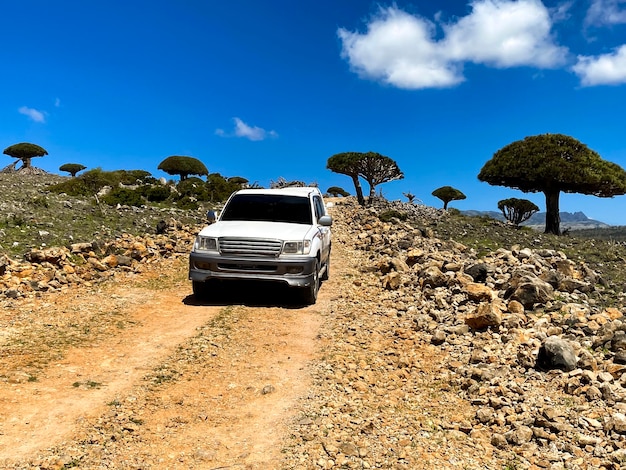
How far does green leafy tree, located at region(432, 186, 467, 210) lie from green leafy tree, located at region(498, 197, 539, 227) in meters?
16.5

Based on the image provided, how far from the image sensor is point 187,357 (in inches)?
A: 263

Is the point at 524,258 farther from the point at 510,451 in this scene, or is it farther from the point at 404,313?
the point at 510,451

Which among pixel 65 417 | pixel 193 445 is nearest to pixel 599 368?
pixel 193 445

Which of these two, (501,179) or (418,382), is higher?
(501,179)

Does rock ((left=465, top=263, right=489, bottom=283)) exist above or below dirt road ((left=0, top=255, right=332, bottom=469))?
above

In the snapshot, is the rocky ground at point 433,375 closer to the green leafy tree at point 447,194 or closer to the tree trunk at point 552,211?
the tree trunk at point 552,211

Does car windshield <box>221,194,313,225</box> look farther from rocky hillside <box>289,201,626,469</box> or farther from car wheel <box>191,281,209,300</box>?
rocky hillside <box>289,201,626,469</box>

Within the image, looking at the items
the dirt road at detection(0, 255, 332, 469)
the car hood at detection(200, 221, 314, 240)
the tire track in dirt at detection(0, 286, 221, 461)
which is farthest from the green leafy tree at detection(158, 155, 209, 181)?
the tire track in dirt at detection(0, 286, 221, 461)

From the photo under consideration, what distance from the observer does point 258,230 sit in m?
9.66

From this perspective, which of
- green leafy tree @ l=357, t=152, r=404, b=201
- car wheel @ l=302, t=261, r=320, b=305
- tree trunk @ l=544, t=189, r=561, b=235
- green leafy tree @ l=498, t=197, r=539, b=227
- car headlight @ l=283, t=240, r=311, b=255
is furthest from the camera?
green leafy tree @ l=357, t=152, r=404, b=201

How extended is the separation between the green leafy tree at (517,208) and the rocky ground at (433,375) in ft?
83.0

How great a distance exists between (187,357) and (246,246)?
→ 3070mm

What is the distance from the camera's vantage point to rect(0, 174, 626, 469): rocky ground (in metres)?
4.20

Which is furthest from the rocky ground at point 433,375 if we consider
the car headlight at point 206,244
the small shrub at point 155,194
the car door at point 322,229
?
the small shrub at point 155,194
